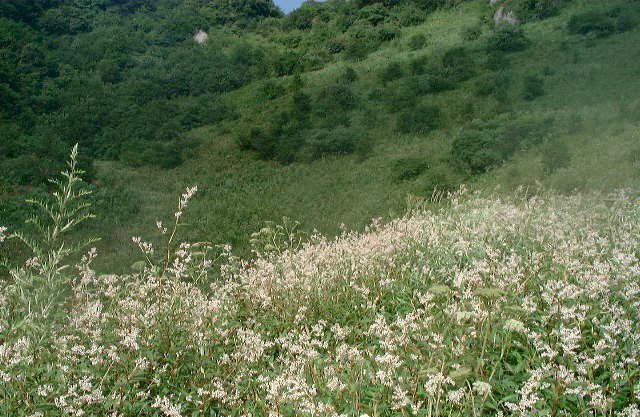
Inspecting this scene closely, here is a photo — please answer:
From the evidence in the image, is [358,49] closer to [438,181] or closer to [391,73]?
[391,73]

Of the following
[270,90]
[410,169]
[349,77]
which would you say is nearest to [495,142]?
[410,169]

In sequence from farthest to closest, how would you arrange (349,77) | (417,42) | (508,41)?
(417,42) < (349,77) < (508,41)

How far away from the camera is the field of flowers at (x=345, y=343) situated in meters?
3.37

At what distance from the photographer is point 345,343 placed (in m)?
4.64

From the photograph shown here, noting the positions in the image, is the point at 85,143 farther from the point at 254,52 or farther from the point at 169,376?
the point at 169,376

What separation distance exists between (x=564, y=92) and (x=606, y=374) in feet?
73.9

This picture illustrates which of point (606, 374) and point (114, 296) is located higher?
point (114, 296)

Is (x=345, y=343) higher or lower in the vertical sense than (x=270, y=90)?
higher

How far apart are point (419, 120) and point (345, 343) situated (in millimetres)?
19942

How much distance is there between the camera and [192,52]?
4691cm

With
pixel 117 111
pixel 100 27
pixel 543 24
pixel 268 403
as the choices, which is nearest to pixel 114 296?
pixel 268 403

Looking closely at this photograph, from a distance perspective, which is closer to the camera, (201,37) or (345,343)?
(345,343)

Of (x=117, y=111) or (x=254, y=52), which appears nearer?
(x=117, y=111)

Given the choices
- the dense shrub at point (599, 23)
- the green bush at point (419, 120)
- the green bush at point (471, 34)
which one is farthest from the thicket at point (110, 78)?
the dense shrub at point (599, 23)
